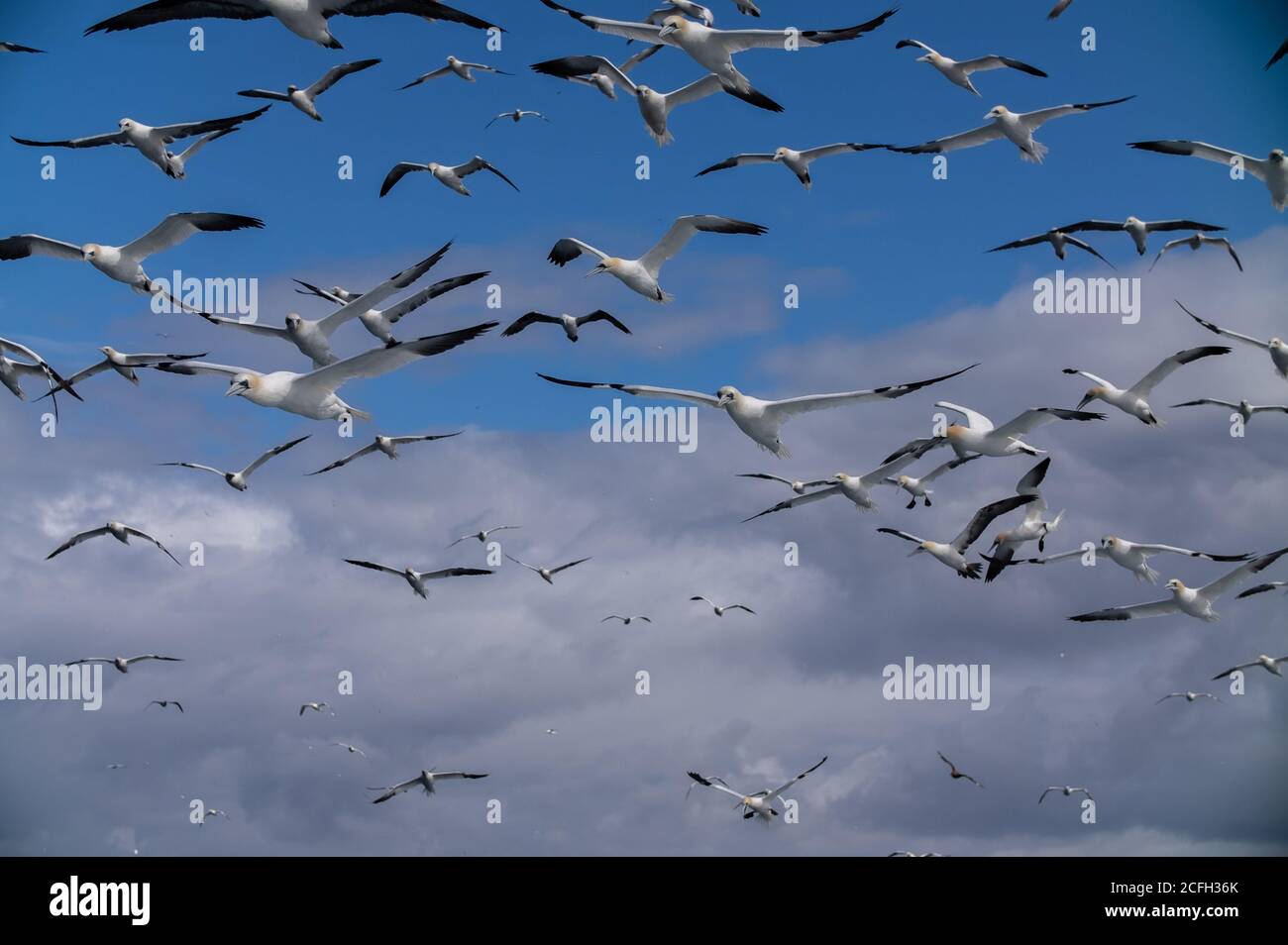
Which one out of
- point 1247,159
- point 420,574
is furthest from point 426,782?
point 1247,159

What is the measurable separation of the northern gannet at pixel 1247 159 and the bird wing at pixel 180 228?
19058 millimetres

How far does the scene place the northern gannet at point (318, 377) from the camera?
19.0 meters

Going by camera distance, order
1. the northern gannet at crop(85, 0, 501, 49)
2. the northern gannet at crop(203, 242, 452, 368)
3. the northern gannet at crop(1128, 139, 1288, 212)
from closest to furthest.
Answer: the northern gannet at crop(85, 0, 501, 49), the northern gannet at crop(203, 242, 452, 368), the northern gannet at crop(1128, 139, 1288, 212)

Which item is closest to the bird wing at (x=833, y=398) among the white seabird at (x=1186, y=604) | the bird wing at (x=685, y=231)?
the bird wing at (x=685, y=231)

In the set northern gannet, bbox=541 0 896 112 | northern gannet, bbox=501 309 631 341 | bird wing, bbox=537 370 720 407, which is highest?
northern gannet, bbox=541 0 896 112

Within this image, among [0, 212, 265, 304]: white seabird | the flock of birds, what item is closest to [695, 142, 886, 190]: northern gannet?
the flock of birds

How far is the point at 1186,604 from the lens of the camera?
95.1ft

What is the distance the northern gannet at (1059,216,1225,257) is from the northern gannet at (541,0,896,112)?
945 cm

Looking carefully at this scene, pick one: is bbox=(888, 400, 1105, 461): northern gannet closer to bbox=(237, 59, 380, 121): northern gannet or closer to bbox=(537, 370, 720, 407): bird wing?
bbox=(537, 370, 720, 407): bird wing

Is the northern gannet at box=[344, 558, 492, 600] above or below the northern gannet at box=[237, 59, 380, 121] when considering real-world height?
below

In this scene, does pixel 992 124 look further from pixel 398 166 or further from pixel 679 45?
pixel 398 166

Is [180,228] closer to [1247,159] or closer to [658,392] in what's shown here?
[658,392]

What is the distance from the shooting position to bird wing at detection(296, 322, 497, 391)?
1870 cm
